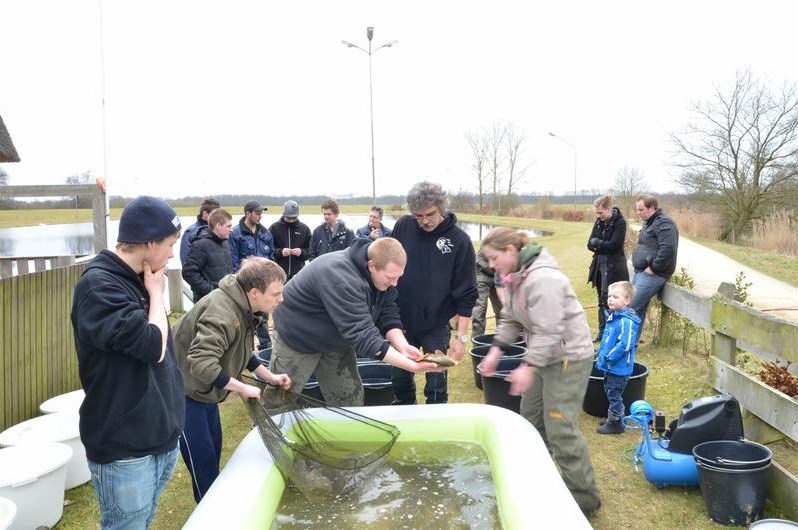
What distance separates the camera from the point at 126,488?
7.21 ft

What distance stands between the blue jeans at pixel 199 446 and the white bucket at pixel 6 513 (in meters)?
0.73

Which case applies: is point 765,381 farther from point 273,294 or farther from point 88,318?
point 88,318

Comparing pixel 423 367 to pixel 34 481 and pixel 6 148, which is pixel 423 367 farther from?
pixel 6 148

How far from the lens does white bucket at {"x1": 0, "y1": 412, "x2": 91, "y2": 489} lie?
370cm

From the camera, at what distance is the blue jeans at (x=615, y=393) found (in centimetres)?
446

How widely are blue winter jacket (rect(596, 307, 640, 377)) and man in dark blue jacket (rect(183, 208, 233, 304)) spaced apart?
3498 millimetres

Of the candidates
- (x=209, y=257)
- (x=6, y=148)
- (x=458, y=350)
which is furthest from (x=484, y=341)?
(x=6, y=148)

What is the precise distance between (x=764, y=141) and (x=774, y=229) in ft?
23.9

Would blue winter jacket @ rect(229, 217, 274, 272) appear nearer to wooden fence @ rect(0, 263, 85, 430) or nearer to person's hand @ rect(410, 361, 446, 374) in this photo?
wooden fence @ rect(0, 263, 85, 430)

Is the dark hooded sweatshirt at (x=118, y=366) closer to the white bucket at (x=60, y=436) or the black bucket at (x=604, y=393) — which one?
the white bucket at (x=60, y=436)

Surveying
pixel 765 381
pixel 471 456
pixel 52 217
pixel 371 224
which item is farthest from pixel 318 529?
pixel 52 217

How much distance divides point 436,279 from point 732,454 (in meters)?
2.04

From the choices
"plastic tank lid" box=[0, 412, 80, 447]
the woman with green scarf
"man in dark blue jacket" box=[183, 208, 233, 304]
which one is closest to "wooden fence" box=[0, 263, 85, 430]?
"plastic tank lid" box=[0, 412, 80, 447]

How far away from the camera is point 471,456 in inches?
143
